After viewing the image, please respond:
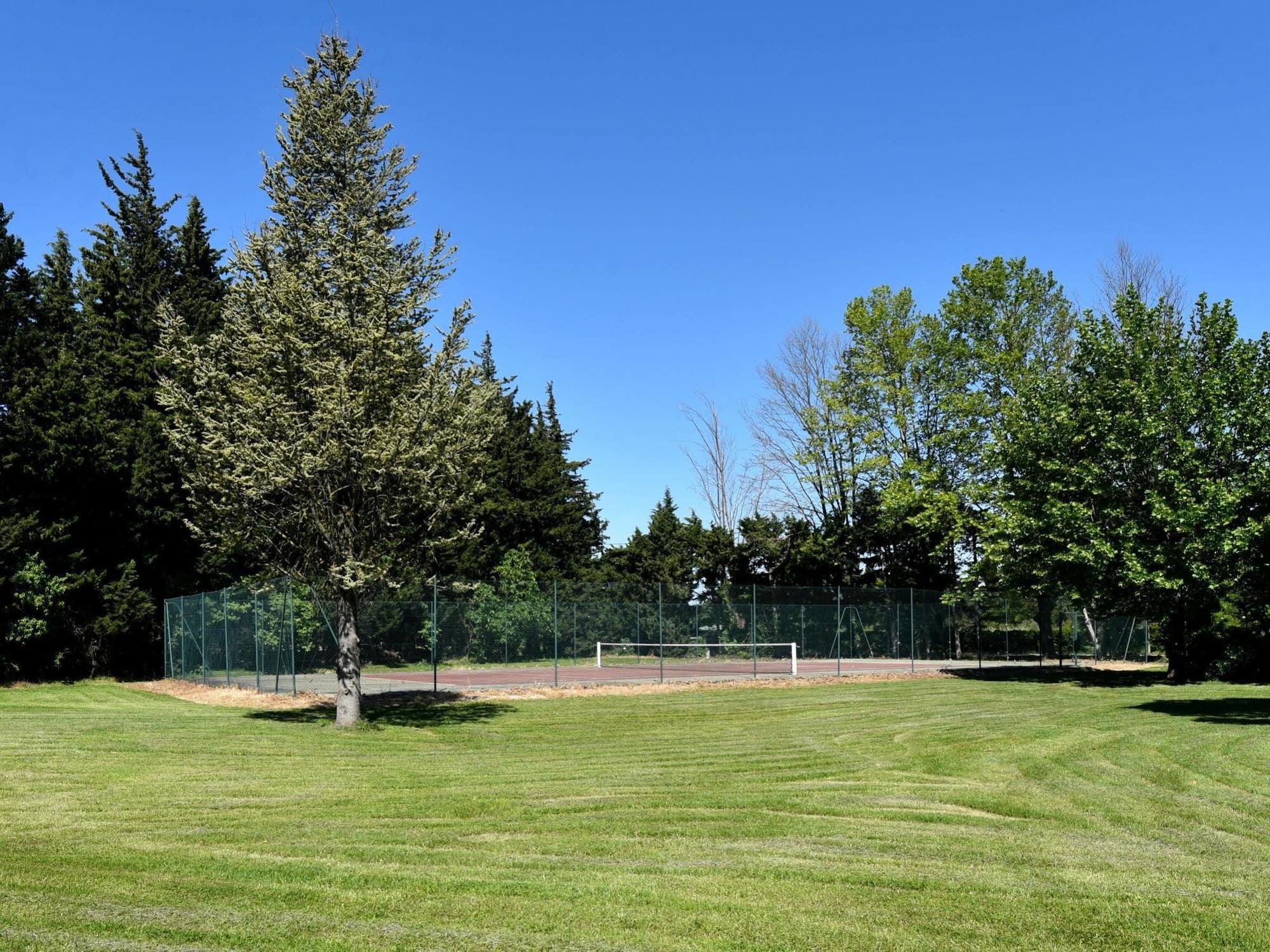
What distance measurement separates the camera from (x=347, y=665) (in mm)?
18719

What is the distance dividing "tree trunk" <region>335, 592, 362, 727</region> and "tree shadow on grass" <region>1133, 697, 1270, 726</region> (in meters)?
15.2

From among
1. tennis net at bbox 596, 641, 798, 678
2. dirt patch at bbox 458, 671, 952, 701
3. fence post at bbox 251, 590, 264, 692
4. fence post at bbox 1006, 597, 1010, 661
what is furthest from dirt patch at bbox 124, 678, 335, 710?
fence post at bbox 1006, 597, 1010, 661

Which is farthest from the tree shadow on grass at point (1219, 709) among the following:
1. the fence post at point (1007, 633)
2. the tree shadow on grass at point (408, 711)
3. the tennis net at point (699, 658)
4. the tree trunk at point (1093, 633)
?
the tree trunk at point (1093, 633)

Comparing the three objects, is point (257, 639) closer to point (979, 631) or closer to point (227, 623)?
point (227, 623)

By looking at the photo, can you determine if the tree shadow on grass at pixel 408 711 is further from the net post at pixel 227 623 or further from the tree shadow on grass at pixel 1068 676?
the tree shadow on grass at pixel 1068 676

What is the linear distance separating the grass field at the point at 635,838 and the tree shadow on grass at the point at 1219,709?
1634mm

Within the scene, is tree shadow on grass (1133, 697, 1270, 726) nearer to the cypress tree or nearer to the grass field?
the grass field

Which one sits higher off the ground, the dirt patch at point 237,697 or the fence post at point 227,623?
the fence post at point 227,623

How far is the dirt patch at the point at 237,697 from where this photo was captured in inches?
923

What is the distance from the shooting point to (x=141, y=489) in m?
33.8

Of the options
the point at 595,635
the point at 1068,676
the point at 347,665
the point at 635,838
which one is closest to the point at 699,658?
the point at 595,635

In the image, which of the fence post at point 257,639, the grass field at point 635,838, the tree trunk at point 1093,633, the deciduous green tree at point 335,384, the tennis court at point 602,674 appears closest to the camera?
the grass field at point 635,838

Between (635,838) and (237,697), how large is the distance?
19073 mm

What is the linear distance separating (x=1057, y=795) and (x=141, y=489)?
30.5 metres
